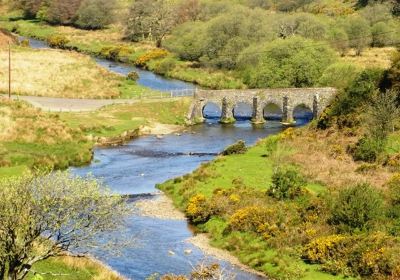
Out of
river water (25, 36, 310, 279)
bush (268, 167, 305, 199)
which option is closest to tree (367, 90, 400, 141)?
bush (268, 167, 305, 199)

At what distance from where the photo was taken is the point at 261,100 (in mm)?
98438

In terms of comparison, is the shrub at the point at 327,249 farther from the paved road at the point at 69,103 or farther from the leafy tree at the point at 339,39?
the leafy tree at the point at 339,39

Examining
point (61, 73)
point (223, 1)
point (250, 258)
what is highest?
point (223, 1)

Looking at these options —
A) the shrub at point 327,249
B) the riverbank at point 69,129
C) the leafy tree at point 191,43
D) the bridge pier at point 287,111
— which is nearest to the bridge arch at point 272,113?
the bridge pier at point 287,111

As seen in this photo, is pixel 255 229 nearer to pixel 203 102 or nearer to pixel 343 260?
pixel 343 260

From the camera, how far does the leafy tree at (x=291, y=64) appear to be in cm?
11275

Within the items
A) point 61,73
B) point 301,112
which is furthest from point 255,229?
point 61,73

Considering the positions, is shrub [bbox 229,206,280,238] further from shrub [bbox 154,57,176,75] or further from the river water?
shrub [bbox 154,57,176,75]

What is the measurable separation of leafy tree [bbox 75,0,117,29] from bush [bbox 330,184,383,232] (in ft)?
495

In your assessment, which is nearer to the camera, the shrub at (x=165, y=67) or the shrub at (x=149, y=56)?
the shrub at (x=165, y=67)

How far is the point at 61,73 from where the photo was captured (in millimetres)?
119812

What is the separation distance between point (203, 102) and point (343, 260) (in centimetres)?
5966

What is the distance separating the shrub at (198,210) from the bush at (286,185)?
5372 millimetres

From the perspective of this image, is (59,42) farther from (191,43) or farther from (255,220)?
(255,220)
